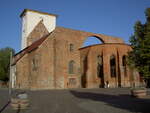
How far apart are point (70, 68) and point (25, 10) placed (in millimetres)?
26259

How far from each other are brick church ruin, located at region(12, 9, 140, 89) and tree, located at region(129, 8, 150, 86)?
25716 millimetres

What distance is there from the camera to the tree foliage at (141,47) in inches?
380

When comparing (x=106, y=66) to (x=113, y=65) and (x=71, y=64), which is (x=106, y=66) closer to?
(x=113, y=65)

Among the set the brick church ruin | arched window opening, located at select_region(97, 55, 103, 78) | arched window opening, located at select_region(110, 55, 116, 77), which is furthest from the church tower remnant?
arched window opening, located at select_region(110, 55, 116, 77)

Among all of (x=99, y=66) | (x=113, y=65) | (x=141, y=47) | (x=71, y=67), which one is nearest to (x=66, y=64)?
(x=71, y=67)

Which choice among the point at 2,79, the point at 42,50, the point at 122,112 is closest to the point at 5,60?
the point at 2,79

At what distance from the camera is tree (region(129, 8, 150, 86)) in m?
9.65

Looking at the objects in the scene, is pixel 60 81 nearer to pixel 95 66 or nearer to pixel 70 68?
pixel 70 68

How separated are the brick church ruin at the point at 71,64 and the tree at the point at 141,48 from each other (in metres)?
25.7

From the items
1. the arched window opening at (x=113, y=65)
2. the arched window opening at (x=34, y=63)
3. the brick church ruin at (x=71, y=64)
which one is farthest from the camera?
the arched window opening at (x=113, y=65)

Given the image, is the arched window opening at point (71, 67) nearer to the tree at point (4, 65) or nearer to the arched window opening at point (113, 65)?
the arched window opening at point (113, 65)

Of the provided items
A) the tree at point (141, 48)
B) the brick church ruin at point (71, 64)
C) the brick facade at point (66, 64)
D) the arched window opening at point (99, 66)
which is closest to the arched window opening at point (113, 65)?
the brick church ruin at point (71, 64)

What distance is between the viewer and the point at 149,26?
10.0 metres

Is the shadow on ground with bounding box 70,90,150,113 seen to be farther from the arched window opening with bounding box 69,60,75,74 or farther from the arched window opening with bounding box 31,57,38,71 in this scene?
the arched window opening with bounding box 69,60,75,74
